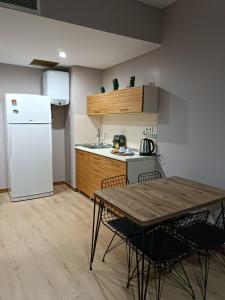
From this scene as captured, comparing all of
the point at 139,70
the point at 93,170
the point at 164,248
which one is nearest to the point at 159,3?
the point at 139,70

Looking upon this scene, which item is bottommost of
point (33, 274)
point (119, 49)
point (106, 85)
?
point (33, 274)

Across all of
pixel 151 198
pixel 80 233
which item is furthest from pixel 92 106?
pixel 151 198

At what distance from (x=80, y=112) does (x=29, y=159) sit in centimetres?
130

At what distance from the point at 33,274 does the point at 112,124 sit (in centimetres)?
288

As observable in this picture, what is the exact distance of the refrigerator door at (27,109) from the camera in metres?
→ 3.64

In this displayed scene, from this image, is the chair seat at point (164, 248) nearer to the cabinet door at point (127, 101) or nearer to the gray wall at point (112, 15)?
the cabinet door at point (127, 101)

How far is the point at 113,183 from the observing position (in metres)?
3.24

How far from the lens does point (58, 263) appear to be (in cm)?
226

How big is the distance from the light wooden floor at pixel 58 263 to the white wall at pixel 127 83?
5.03ft

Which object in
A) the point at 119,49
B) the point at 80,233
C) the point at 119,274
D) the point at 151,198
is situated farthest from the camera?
the point at 119,49

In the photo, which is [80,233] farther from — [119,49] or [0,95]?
[0,95]

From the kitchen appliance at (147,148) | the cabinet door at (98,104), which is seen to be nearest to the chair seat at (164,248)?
the kitchen appliance at (147,148)

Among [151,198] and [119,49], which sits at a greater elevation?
[119,49]

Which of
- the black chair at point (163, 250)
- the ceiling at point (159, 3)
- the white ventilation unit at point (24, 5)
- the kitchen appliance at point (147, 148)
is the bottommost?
the black chair at point (163, 250)
